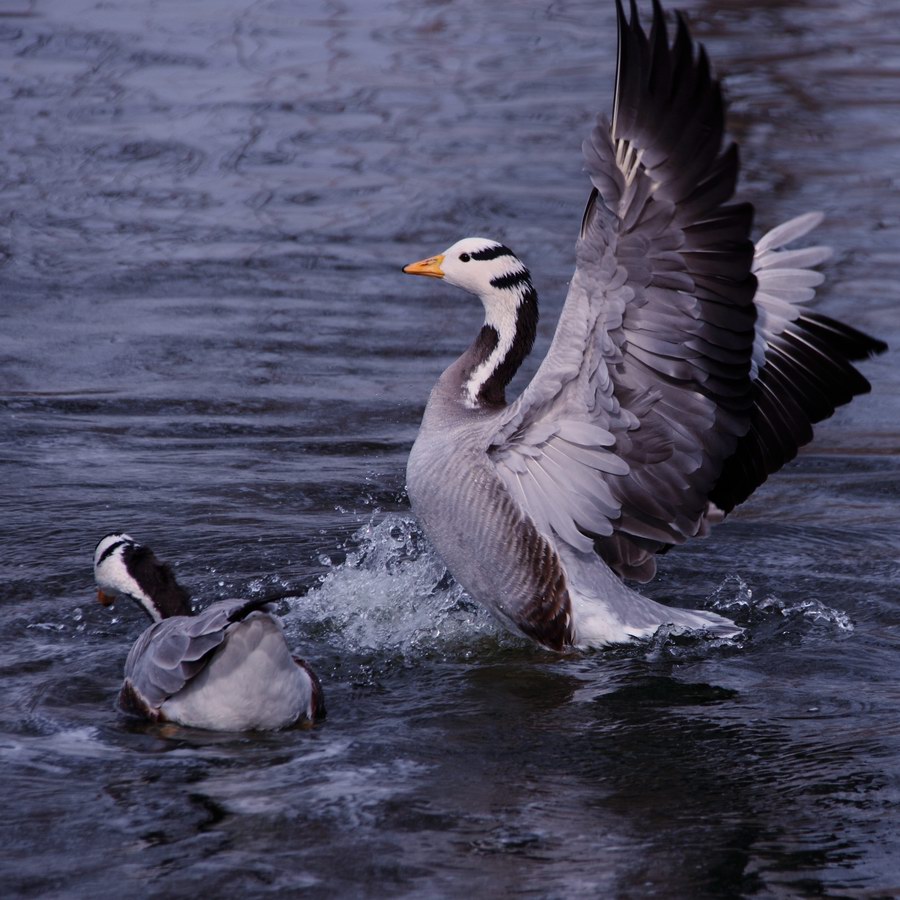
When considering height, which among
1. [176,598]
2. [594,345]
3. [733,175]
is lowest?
[176,598]

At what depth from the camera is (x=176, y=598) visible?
5793 mm

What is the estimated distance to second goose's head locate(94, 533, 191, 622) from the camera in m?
5.76

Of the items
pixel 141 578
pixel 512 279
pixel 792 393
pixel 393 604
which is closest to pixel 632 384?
pixel 512 279

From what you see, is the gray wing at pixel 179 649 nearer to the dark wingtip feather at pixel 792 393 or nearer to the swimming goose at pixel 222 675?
the swimming goose at pixel 222 675

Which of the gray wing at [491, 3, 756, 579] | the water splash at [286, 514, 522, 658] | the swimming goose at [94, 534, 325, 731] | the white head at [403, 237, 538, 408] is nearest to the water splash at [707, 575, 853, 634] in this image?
the gray wing at [491, 3, 756, 579]

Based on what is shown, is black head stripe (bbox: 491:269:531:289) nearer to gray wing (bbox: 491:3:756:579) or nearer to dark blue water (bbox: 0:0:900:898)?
gray wing (bbox: 491:3:756:579)

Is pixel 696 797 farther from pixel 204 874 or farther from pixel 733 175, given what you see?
pixel 733 175

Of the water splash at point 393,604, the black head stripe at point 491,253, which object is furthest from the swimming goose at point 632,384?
the water splash at point 393,604

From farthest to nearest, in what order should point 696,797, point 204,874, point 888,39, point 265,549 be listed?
point 888,39 → point 265,549 → point 696,797 → point 204,874

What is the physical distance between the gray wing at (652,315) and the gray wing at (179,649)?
4.80 ft

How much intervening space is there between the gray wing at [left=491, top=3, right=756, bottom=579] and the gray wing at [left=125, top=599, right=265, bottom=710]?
4.80 feet

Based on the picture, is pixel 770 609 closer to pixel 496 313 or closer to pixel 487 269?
pixel 496 313

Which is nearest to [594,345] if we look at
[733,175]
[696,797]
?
[733,175]

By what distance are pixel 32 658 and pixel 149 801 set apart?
131 cm
